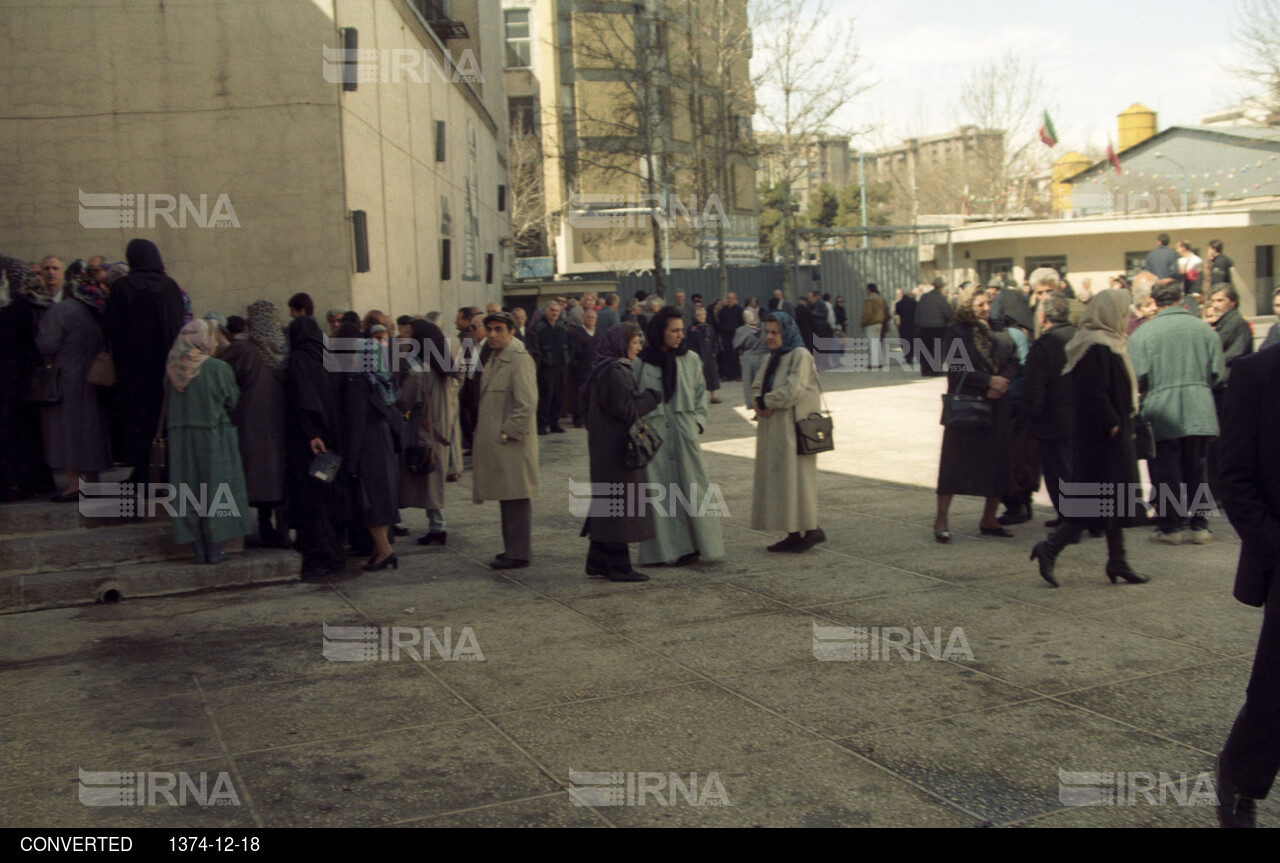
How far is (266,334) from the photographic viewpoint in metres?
8.41

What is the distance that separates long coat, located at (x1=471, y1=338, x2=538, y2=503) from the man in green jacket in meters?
4.63

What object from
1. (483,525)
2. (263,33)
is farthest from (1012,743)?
(263,33)

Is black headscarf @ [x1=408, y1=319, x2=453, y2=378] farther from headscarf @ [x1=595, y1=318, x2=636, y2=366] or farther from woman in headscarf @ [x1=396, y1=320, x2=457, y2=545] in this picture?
headscarf @ [x1=595, y1=318, x2=636, y2=366]

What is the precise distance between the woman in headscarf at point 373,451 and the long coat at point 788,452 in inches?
109

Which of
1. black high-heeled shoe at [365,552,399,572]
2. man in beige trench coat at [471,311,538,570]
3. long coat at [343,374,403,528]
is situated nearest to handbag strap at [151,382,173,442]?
long coat at [343,374,403,528]

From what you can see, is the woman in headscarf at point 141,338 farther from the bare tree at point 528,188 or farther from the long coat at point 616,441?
the bare tree at point 528,188

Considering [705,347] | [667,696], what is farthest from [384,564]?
[705,347]

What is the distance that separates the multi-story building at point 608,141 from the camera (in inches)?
1558

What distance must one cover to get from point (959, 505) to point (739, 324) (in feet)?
46.3

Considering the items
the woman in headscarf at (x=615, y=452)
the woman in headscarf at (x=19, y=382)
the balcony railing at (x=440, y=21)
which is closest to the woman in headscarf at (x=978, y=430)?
the woman in headscarf at (x=615, y=452)

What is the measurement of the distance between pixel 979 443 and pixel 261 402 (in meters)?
5.50

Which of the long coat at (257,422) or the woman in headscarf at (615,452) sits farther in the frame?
the long coat at (257,422)

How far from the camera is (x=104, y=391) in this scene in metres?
8.77

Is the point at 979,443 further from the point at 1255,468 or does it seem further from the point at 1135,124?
the point at 1135,124
